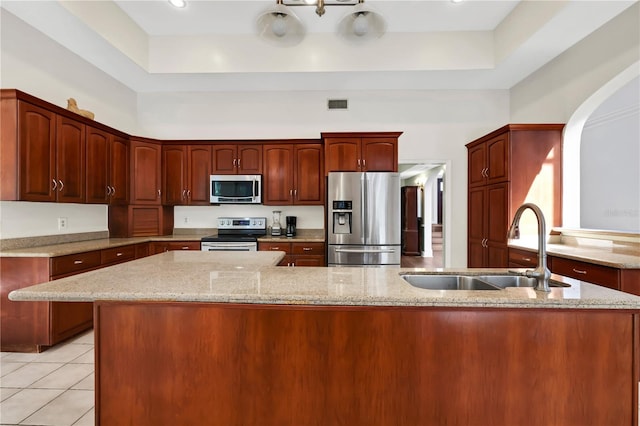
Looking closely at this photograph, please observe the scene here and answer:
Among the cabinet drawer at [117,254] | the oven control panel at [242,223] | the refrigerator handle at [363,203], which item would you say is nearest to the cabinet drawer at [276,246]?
the oven control panel at [242,223]

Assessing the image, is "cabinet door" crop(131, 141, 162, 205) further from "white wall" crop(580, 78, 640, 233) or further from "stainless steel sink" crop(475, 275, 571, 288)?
"white wall" crop(580, 78, 640, 233)

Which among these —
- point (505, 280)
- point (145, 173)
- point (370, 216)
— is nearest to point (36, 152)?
point (145, 173)

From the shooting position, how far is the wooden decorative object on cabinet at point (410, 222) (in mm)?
8568

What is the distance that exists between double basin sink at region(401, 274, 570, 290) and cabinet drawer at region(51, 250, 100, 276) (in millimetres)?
2816

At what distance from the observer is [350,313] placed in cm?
127

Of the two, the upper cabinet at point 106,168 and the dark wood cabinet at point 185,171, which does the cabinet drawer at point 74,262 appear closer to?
the upper cabinet at point 106,168

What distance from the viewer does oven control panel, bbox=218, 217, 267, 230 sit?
4570 mm

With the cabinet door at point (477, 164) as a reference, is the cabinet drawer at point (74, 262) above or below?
below

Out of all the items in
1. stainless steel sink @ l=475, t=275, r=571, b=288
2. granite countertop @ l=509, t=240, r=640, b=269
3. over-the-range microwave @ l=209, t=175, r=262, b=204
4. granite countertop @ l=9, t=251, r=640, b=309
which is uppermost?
over-the-range microwave @ l=209, t=175, r=262, b=204

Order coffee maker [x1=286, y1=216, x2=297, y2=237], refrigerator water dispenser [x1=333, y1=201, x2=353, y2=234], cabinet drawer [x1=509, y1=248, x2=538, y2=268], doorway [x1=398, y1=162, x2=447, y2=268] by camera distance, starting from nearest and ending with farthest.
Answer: cabinet drawer [x1=509, y1=248, x2=538, y2=268] → refrigerator water dispenser [x1=333, y1=201, x2=353, y2=234] → coffee maker [x1=286, y1=216, x2=297, y2=237] → doorway [x1=398, y1=162, x2=447, y2=268]

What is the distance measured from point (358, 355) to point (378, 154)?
3158mm

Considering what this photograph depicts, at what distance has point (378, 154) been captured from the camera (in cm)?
408

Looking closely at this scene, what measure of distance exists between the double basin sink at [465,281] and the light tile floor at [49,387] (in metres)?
2.02

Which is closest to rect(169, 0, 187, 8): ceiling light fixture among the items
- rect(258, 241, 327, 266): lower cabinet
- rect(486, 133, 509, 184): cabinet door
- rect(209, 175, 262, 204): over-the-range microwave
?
rect(209, 175, 262, 204): over-the-range microwave
